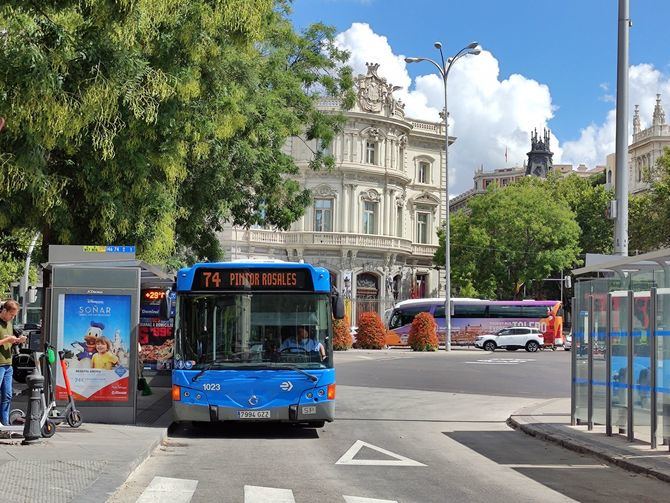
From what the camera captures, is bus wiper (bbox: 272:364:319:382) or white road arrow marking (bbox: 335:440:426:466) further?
bus wiper (bbox: 272:364:319:382)

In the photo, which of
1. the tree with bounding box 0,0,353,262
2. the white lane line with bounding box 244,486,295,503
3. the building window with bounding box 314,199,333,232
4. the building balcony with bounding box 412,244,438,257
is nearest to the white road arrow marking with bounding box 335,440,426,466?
the white lane line with bounding box 244,486,295,503

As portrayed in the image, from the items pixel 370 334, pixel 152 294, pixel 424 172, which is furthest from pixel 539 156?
pixel 152 294

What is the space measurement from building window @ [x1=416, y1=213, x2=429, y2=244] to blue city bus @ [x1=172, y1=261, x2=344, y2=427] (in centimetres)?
6304

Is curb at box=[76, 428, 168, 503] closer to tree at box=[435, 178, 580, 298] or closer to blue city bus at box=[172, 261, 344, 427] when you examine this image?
blue city bus at box=[172, 261, 344, 427]

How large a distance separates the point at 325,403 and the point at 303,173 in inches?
2225

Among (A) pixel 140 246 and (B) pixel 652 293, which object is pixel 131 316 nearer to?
(A) pixel 140 246

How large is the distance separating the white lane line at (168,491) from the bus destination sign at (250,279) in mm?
5098

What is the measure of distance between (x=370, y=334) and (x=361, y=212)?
730 inches

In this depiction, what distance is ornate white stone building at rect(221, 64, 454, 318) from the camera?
70.1 m

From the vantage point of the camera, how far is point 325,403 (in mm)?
14664

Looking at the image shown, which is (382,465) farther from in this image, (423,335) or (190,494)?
(423,335)

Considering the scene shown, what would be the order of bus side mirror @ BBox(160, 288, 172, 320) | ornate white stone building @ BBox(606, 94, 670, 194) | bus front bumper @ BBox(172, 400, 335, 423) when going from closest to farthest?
bus front bumper @ BBox(172, 400, 335, 423) < bus side mirror @ BBox(160, 288, 172, 320) < ornate white stone building @ BBox(606, 94, 670, 194)

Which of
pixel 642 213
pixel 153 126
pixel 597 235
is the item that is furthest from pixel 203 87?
pixel 597 235

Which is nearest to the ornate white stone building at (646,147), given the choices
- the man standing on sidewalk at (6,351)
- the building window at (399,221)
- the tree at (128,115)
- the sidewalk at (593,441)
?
the building window at (399,221)
